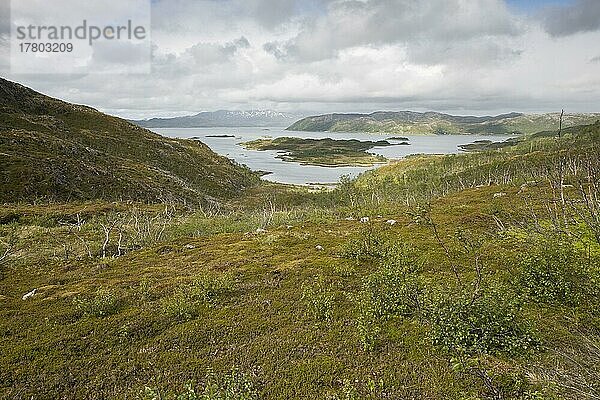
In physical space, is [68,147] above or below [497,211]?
above

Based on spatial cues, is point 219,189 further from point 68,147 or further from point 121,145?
point 68,147

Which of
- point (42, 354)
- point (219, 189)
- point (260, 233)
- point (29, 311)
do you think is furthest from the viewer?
point (219, 189)

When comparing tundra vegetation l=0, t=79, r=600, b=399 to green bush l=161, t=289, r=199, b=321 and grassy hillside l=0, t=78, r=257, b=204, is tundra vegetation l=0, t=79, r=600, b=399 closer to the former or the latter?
green bush l=161, t=289, r=199, b=321

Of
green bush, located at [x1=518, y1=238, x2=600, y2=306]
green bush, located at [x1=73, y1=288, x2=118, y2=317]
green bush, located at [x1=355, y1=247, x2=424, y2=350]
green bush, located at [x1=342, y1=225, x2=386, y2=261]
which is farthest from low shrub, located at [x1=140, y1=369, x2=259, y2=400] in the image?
green bush, located at [x1=342, y1=225, x2=386, y2=261]

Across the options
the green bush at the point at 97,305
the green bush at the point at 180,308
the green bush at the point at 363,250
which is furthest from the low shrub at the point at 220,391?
the green bush at the point at 363,250

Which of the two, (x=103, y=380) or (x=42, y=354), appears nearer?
(x=103, y=380)

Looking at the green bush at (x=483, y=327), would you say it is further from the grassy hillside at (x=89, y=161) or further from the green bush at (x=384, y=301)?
the grassy hillside at (x=89, y=161)

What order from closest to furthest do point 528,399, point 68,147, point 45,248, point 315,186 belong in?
1. point 528,399
2. point 45,248
3. point 68,147
4. point 315,186

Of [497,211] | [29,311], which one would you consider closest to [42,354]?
[29,311]
